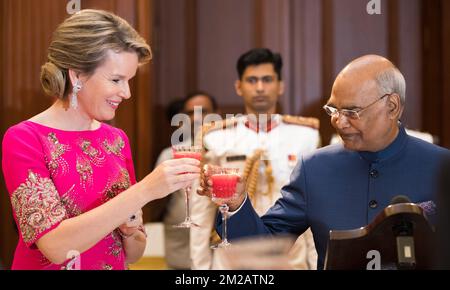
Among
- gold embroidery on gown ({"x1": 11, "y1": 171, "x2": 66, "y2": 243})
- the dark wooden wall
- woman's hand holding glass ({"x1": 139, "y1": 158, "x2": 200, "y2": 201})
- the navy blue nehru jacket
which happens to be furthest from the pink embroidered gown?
the dark wooden wall

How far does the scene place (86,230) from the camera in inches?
75.0

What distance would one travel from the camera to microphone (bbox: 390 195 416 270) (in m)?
1.49

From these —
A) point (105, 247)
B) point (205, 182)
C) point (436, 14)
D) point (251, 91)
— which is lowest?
point (105, 247)

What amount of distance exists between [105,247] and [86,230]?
278mm

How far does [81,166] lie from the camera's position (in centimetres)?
211

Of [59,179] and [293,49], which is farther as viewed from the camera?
[293,49]

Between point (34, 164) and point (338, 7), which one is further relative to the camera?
point (338, 7)

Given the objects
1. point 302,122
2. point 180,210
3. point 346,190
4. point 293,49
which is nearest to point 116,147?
point 346,190

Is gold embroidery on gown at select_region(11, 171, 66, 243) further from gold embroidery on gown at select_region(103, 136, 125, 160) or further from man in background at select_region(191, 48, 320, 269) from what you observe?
man in background at select_region(191, 48, 320, 269)

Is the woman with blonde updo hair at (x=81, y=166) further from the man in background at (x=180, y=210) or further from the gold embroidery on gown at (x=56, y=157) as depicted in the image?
the man in background at (x=180, y=210)

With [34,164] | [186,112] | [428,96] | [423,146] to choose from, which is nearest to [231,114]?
[186,112]

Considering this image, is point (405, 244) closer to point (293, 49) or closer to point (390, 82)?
point (390, 82)

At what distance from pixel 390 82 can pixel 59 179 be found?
1123 mm
